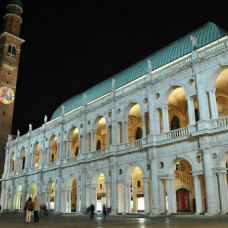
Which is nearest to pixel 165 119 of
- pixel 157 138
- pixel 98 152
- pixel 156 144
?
pixel 157 138

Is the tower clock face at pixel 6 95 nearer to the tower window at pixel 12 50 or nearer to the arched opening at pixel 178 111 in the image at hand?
the tower window at pixel 12 50

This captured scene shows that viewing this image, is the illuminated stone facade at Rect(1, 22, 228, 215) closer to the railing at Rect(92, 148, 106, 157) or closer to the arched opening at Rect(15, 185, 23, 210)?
the railing at Rect(92, 148, 106, 157)

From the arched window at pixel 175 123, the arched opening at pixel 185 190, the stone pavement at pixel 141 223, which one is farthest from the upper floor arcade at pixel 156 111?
the stone pavement at pixel 141 223

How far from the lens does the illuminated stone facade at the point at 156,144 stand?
71.8 feet

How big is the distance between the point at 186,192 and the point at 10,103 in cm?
4342

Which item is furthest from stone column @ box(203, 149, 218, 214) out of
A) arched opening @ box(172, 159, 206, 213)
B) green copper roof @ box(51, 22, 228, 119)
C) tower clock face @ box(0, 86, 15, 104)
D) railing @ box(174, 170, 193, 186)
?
tower clock face @ box(0, 86, 15, 104)

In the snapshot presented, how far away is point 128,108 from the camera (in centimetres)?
3112

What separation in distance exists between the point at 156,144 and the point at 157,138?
716mm

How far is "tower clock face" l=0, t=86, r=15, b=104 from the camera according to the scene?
187 feet

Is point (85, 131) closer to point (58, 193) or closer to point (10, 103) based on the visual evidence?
point (58, 193)

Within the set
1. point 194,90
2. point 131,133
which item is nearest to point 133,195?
point 131,133

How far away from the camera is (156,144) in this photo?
84.7 feet

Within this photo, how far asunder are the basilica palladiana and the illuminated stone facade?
8cm

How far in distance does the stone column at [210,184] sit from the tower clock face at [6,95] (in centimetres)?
4742
